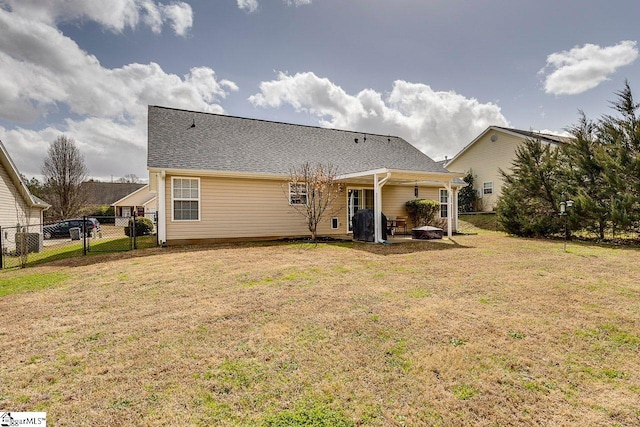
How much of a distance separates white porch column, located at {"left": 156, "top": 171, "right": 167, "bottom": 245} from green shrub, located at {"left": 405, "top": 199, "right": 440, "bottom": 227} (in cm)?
1070

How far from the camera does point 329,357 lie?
3053mm

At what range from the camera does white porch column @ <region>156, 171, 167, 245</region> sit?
36.0ft

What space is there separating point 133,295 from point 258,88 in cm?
1301

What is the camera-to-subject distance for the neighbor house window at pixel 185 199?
11.4 m

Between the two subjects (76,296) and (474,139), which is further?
(474,139)

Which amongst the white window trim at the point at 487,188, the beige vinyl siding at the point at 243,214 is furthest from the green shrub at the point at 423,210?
the white window trim at the point at 487,188

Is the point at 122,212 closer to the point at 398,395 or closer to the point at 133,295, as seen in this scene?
the point at 133,295

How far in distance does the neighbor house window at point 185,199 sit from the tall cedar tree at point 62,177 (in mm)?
21769

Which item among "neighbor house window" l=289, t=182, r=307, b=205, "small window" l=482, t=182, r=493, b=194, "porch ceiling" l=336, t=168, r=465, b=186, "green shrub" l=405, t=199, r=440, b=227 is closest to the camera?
"porch ceiling" l=336, t=168, r=465, b=186

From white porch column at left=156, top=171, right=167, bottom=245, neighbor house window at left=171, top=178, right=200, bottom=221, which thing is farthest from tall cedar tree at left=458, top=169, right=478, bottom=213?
white porch column at left=156, top=171, right=167, bottom=245

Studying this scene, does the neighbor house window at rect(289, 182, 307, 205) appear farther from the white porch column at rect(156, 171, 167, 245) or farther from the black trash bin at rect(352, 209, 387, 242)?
the white porch column at rect(156, 171, 167, 245)

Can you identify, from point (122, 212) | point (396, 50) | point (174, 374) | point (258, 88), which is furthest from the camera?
point (122, 212)

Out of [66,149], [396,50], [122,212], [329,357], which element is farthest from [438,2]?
[122,212]

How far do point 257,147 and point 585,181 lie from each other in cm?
1349
